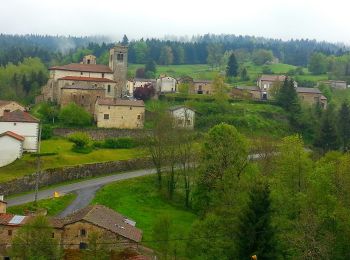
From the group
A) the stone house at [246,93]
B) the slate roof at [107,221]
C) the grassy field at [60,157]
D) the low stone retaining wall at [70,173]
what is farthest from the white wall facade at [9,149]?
the stone house at [246,93]

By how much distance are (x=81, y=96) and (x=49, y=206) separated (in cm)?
2992

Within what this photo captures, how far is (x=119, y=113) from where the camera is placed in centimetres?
6850

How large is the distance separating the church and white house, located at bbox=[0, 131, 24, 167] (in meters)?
18.6

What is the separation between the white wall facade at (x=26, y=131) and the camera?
5472cm

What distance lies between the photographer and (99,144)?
6269cm

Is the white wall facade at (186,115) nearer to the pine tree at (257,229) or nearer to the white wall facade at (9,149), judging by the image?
the white wall facade at (9,149)

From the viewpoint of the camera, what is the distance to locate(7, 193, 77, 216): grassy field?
4209 cm

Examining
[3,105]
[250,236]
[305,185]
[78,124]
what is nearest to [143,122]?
[78,124]

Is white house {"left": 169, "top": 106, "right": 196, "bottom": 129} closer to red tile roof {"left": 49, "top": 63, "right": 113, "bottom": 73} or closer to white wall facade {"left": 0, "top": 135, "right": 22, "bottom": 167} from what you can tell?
red tile roof {"left": 49, "top": 63, "right": 113, "bottom": 73}

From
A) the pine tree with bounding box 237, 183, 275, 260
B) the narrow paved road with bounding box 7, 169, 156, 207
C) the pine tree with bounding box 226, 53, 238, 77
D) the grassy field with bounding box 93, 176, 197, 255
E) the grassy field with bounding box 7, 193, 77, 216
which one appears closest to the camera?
the pine tree with bounding box 237, 183, 275, 260

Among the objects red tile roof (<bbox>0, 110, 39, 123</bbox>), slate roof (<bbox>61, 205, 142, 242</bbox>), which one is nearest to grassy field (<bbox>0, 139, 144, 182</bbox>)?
red tile roof (<bbox>0, 110, 39, 123</bbox>)

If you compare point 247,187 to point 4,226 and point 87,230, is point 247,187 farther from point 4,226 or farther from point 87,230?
point 4,226

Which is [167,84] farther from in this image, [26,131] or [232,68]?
[26,131]

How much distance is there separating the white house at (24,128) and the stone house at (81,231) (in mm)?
Result: 18421
